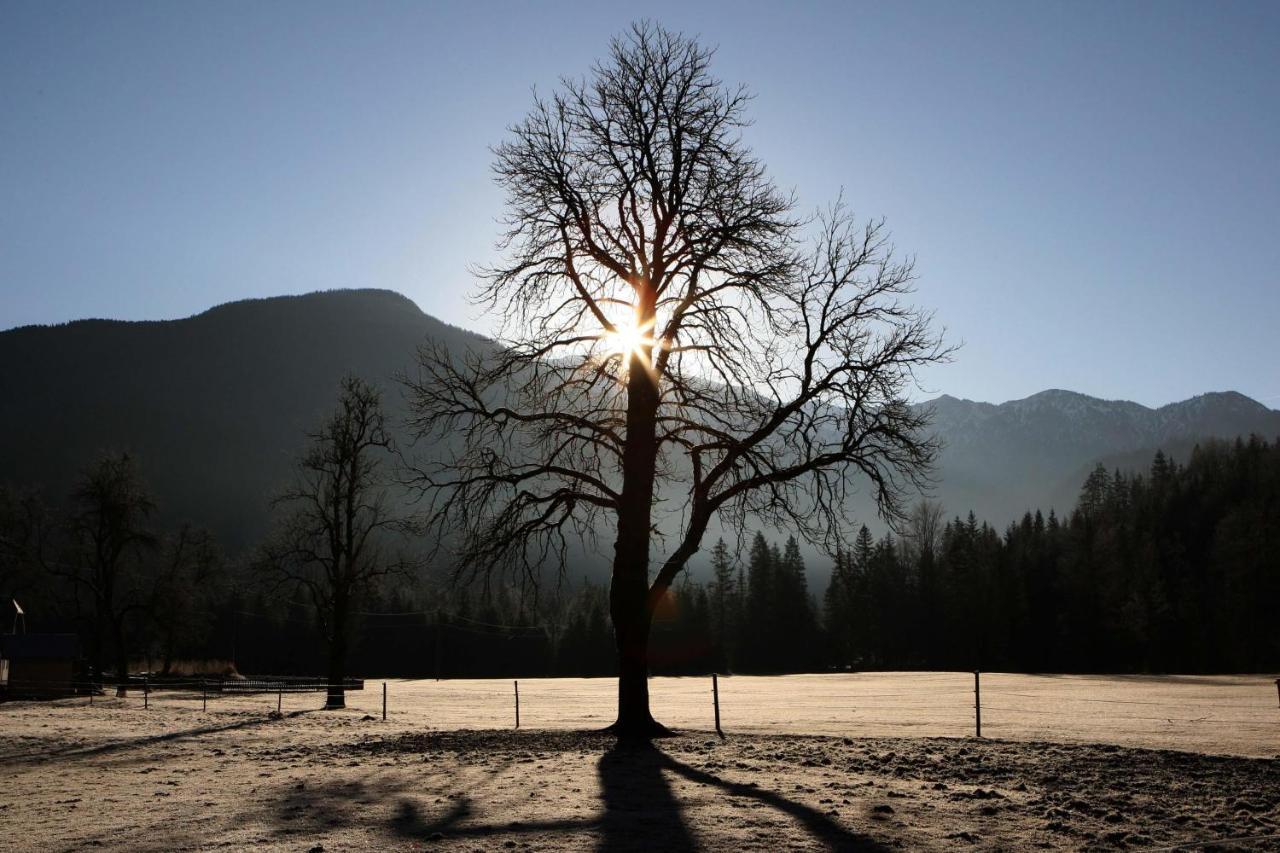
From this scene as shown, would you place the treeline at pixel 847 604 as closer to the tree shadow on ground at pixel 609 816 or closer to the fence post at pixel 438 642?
the fence post at pixel 438 642

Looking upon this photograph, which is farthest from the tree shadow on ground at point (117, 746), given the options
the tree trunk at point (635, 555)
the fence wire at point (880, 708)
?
the tree trunk at point (635, 555)

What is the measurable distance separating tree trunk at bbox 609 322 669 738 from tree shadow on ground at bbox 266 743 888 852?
4888mm

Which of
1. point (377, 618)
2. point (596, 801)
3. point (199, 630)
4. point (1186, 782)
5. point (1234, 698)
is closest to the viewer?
point (596, 801)

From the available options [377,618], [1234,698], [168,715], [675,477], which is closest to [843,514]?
[675,477]

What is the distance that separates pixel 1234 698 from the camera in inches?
1400

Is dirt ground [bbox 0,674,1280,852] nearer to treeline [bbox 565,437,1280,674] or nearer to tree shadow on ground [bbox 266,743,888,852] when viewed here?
tree shadow on ground [bbox 266,743,888,852]

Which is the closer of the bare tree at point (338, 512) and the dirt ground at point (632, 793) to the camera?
the dirt ground at point (632, 793)

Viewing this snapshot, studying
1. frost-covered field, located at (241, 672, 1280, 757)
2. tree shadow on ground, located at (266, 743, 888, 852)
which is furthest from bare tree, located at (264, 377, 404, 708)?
tree shadow on ground, located at (266, 743, 888, 852)

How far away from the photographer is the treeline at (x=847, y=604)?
5456cm

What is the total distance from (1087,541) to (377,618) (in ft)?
270

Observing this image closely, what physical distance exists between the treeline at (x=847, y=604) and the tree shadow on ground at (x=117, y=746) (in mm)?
26802

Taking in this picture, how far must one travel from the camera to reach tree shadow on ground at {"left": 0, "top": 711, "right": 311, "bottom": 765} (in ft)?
53.6

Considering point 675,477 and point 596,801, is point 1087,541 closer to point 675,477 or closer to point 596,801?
point 675,477

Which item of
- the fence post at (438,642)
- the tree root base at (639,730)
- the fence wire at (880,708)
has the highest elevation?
the tree root base at (639,730)
